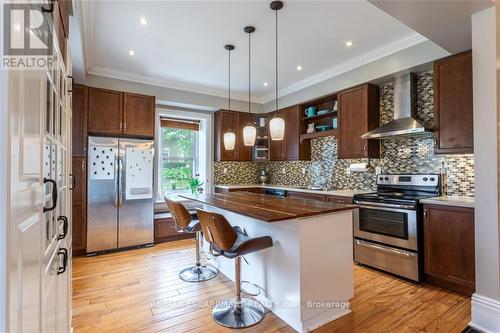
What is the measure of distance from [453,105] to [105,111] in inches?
180

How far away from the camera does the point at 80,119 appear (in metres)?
3.81

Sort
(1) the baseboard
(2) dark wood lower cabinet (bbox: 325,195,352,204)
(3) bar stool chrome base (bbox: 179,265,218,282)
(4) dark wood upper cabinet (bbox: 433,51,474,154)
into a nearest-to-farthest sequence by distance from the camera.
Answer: (1) the baseboard
(4) dark wood upper cabinet (bbox: 433,51,474,154)
(3) bar stool chrome base (bbox: 179,265,218,282)
(2) dark wood lower cabinet (bbox: 325,195,352,204)

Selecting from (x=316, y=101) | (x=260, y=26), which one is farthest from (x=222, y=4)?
(x=316, y=101)

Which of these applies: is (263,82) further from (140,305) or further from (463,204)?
(140,305)

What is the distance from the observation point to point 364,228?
3340 millimetres

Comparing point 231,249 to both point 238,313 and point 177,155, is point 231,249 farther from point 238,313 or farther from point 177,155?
point 177,155

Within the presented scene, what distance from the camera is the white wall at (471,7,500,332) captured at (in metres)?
2.01

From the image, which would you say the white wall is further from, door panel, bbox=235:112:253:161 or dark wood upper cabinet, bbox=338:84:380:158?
→ door panel, bbox=235:112:253:161

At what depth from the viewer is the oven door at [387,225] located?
9.45ft

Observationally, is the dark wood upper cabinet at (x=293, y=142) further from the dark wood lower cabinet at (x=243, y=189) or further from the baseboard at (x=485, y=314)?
the baseboard at (x=485, y=314)

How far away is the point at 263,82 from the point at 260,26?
Result: 191cm
